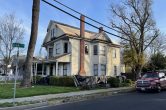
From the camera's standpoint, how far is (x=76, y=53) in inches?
1538

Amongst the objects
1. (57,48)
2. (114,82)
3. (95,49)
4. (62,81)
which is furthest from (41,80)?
(95,49)

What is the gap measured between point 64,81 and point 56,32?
1298cm

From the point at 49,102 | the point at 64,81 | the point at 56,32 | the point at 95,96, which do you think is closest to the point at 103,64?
the point at 56,32

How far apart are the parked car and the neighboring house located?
1393cm

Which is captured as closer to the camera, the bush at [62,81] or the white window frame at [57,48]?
the bush at [62,81]

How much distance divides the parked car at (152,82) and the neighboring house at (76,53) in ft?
45.7

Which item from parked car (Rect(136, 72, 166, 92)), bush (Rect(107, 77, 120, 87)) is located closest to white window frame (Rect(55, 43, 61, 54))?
bush (Rect(107, 77, 120, 87))

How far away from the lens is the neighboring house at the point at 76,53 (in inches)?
1512

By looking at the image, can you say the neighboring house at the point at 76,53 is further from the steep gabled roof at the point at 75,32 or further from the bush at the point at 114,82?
the bush at the point at 114,82

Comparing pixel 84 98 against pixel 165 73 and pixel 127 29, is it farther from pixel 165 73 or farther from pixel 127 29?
pixel 127 29

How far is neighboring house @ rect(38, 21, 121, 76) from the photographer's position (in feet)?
126

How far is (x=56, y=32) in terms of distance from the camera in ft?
135

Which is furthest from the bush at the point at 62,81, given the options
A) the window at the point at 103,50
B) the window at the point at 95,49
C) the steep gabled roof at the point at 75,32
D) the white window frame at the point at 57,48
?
the window at the point at 103,50

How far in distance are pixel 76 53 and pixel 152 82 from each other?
16.1 m
